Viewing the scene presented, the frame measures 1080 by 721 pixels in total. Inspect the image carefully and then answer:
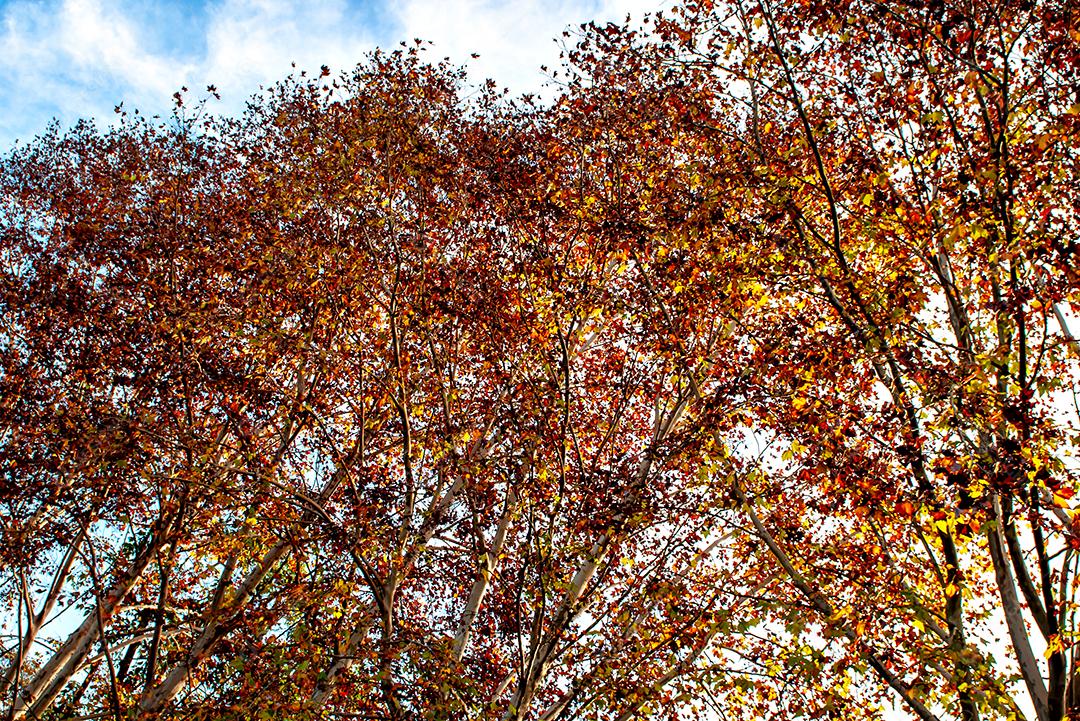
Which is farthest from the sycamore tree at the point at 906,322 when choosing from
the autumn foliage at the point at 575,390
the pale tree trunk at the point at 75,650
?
the pale tree trunk at the point at 75,650

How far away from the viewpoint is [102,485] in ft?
31.3

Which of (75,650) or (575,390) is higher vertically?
(575,390)

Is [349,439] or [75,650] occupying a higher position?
[349,439]

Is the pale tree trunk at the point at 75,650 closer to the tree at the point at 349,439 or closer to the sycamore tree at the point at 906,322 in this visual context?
the tree at the point at 349,439

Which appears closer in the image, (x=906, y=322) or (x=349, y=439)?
(x=906, y=322)

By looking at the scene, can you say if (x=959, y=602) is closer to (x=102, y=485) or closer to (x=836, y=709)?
(x=836, y=709)

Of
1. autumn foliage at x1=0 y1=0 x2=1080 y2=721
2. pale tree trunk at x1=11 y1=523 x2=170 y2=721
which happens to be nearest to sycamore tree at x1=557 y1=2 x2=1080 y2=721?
autumn foliage at x1=0 y1=0 x2=1080 y2=721

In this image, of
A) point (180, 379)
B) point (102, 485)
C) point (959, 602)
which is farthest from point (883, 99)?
point (102, 485)

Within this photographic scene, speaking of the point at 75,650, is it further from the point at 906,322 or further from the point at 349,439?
the point at 906,322

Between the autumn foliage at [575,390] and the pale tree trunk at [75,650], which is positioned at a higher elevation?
the autumn foliage at [575,390]

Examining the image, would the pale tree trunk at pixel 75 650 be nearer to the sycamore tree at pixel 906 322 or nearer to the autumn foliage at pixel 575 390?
the autumn foliage at pixel 575 390

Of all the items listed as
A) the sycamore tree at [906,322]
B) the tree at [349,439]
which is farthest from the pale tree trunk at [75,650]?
the sycamore tree at [906,322]

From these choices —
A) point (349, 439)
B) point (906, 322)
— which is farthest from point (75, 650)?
point (906, 322)

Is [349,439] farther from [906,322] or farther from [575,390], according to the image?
[906,322]
